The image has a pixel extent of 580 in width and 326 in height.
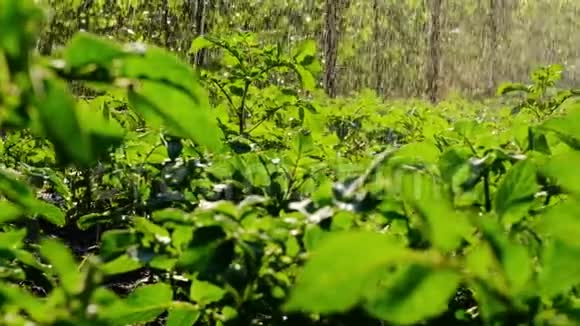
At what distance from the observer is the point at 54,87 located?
559 mm

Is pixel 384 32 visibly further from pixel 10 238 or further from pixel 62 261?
pixel 62 261

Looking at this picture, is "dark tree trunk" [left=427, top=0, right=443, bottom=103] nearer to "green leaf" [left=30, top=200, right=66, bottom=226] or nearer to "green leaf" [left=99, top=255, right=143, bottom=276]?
"green leaf" [left=30, top=200, right=66, bottom=226]

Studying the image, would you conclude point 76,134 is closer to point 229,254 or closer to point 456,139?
point 229,254

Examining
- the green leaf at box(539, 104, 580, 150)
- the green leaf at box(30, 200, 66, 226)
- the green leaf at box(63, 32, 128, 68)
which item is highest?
the green leaf at box(63, 32, 128, 68)

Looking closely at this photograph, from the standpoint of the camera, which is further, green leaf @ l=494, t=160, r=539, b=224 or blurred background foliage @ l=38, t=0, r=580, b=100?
blurred background foliage @ l=38, t=0, r=580, b=100

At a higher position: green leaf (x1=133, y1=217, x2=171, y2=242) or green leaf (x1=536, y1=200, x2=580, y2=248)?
green leaf (x1=536, y1=200, x2=580, y2=248)

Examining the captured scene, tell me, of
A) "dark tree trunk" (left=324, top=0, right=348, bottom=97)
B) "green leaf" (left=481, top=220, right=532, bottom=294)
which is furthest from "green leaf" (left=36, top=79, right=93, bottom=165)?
"dark tree trunk" (left=324, top=0, right=348, bottom=97)

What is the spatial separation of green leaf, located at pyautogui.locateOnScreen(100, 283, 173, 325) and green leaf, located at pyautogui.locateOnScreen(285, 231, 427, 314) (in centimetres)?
37

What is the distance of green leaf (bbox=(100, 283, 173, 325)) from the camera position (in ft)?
2.83

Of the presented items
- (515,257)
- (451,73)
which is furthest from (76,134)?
(451,73)

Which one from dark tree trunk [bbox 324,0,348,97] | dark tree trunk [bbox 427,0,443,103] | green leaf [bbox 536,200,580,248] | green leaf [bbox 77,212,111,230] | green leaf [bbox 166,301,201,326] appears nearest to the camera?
green leaf [bbox 536,200,580,248]

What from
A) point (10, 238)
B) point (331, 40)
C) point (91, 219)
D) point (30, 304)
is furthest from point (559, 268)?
point (331, 40)

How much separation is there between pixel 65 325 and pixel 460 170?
56 cm

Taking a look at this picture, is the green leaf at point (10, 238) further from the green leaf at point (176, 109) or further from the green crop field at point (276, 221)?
the green leaf at point (176, 109)
